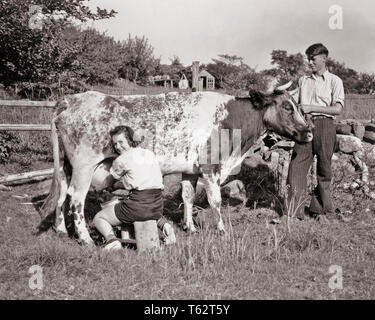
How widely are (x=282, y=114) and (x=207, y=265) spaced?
3.27m

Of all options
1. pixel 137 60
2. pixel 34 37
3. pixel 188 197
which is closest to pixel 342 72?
pixel 137 60

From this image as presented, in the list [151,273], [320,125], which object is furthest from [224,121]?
[151,273]

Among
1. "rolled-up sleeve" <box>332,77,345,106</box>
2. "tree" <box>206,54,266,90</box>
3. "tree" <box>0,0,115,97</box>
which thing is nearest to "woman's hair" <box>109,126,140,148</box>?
"rolled-up sleeve" <box>332,77,345,106</box>

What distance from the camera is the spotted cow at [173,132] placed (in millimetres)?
6633

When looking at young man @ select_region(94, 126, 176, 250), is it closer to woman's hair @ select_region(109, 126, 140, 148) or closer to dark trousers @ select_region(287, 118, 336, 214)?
woman's hair @ select_region(109, 126, 140, 148)

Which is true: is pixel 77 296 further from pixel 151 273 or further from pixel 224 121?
pixel 224 121

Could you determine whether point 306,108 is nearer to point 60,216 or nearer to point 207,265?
point 207,265

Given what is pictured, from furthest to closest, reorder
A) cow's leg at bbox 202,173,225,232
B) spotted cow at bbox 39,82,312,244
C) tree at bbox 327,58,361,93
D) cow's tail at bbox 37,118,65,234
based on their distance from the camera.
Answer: tree at bbox 327,58,361,93, cow's leg at bbox 202,173,225,232, cow's tail at bbox 37,118,65,234, spotted cow at bbox 39,82,312,244

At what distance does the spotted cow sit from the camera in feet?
21.8

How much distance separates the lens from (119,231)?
673 centimetres

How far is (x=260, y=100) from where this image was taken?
7.68 m

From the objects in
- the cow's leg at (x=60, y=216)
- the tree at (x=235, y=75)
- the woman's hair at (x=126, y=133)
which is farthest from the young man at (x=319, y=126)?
the tree at (x=235, y=75)

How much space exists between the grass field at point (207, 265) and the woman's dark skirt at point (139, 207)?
392mm

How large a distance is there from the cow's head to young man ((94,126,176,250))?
2.47 meters
